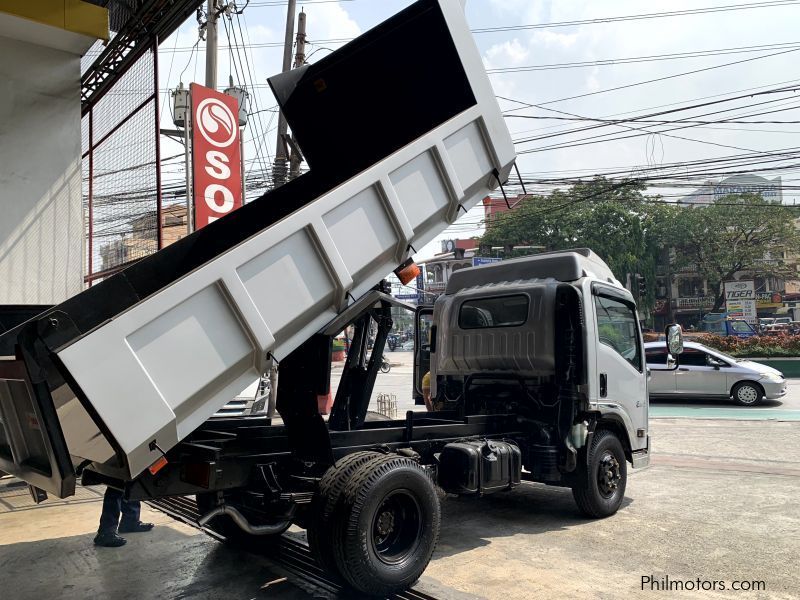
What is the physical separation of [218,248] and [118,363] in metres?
2.72

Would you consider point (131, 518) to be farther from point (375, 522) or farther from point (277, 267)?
point (277, 267)

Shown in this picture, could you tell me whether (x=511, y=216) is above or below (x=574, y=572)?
above

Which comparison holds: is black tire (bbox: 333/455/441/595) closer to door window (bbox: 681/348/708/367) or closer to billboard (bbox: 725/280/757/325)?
door window (bbox: 681/348/708/367)

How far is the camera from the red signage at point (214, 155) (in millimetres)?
9211

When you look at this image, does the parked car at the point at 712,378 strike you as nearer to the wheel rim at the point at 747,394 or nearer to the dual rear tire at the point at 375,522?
the wheel rim at the point at 747,394

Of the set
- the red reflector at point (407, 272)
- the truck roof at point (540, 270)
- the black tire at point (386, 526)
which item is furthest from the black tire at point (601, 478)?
the red reflector at point (407, 272)

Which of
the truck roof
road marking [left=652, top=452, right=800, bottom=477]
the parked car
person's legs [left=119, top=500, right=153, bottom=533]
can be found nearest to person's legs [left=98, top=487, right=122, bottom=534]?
person's legs [left=119, top=500, right=153, bottom=533]

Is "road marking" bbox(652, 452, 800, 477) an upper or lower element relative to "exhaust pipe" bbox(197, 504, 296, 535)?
lower

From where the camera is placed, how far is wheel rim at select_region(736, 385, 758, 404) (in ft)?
52.6

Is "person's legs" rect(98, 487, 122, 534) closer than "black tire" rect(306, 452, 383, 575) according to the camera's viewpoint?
No

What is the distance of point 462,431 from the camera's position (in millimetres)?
5863

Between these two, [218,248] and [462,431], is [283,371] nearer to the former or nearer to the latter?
[218,248]

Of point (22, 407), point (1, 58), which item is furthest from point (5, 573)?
point (1, 58)

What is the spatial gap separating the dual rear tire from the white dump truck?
0.05 feet
